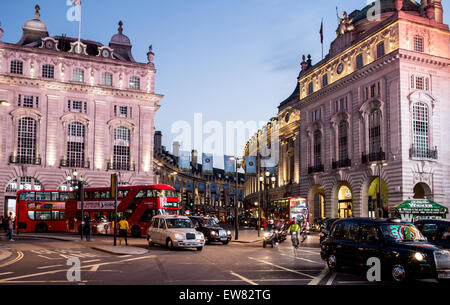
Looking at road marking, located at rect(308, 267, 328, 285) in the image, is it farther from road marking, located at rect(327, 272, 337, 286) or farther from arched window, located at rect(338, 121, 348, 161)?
arched window, located at rect(338, 121, 348, 161)

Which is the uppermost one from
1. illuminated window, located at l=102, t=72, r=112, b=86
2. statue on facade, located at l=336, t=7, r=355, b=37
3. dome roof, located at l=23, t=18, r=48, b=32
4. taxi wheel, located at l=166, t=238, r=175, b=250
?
dome roof, located at l=23, t=18, r=48, b=32

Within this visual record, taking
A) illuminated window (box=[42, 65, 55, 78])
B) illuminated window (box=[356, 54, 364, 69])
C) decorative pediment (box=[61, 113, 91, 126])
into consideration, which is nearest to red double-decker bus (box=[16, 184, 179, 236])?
decorative pediment (box=[61, 113, 91, 126])

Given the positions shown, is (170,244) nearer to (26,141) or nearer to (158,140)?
(26,141)

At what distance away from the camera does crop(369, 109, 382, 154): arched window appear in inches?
1828

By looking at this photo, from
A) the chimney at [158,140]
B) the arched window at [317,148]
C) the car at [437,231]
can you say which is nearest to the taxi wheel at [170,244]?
the car at [437,231]

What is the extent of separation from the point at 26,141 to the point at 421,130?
146ft

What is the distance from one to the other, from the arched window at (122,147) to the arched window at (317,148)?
2405cm

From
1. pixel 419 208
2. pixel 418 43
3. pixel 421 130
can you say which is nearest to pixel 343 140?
pixel 421 130

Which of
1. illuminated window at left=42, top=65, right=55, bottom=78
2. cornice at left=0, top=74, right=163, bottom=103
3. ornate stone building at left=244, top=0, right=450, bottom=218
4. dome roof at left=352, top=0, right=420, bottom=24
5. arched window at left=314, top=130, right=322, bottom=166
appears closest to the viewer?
ornate stone building at left=244, top=0, right=450, bottom=218

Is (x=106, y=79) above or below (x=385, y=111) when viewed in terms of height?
above

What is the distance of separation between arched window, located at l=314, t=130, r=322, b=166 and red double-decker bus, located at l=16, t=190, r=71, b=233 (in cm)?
3019

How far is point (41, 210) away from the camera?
43781 millimetres

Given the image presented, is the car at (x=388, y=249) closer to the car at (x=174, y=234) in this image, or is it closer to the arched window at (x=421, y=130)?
the car at (x=174, y=234)
